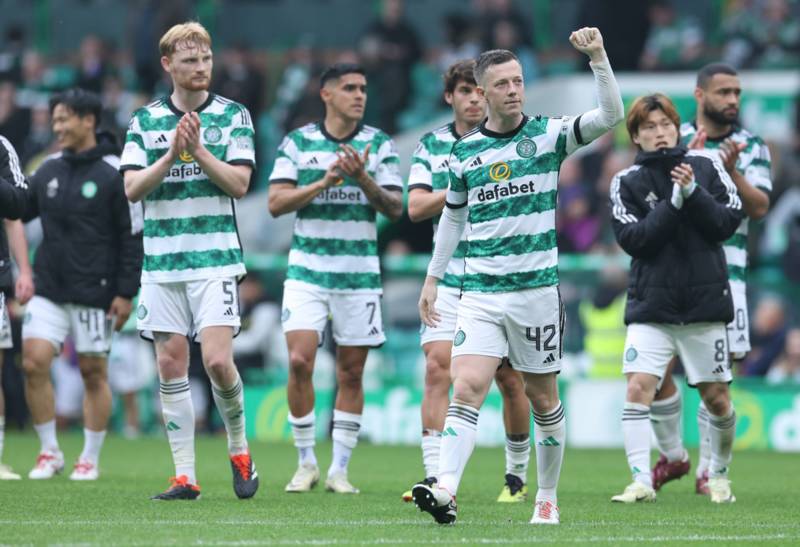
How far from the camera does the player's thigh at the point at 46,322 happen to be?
11812 millimetres

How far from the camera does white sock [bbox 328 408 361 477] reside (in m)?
11.0

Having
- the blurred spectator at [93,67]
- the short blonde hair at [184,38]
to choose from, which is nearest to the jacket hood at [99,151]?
the short blonde hair at [184,38]

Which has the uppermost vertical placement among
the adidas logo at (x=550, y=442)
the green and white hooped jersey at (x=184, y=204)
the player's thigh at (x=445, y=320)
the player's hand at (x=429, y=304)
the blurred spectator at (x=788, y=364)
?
the green and white hooped jersey at (x=184, y=204)

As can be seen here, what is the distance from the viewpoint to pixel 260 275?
19828 mm

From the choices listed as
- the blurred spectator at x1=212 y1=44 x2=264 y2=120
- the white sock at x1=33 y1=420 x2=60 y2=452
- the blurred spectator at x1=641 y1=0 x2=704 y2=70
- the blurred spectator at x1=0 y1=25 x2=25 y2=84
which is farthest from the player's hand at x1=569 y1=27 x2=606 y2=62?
the blurred spectator at x1=0 y1=25 x2=25 y2=84

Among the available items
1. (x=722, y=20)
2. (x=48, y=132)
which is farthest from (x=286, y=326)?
(x=722, y=20)

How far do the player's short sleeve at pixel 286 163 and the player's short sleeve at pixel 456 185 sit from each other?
2.57 m

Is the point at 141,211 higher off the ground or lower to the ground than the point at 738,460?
higher

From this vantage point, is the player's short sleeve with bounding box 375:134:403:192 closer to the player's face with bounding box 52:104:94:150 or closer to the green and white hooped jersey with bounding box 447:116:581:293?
the player's face with bounding box 52:104:94:150

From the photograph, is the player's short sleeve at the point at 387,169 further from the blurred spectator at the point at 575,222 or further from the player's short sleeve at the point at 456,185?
the blurred spectator at the point at 575,222

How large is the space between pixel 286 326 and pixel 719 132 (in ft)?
10.9

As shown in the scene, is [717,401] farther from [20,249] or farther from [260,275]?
[260,275]

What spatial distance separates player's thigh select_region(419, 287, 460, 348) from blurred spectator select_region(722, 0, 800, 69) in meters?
11.2

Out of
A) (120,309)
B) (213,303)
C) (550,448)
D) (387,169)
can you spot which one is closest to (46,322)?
(120,309)
